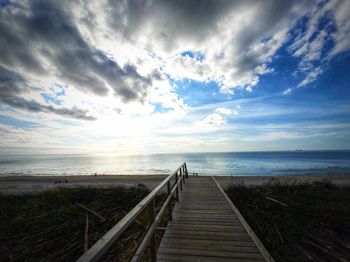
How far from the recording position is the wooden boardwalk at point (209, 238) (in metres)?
2.98

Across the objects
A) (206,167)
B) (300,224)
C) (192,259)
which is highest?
(206,167)

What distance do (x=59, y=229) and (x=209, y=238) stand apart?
5018 mm

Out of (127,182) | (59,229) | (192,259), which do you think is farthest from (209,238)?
(127,182)

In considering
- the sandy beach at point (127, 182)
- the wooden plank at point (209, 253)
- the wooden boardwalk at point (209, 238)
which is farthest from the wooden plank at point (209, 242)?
the sandy beach at point (127, 182)

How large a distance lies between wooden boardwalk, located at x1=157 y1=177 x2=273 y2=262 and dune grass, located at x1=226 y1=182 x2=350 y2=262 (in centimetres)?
100

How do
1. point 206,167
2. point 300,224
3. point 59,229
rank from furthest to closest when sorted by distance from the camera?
point 206,167 → point 59,229 → point 300,224

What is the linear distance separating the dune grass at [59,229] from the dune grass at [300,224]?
144 inches

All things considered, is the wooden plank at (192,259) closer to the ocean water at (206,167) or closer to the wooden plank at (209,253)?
the wooden plank at (209,253)

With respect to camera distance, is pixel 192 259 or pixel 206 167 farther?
pixel 206 167

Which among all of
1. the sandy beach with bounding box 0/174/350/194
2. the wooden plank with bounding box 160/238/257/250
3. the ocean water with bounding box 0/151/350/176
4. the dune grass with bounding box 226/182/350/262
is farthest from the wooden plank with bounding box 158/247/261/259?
the ocean water with bounding box 0/151/350/176

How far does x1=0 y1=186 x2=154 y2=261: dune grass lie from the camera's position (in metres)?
4.47

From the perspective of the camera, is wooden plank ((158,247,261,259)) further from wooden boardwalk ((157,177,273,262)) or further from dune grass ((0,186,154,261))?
dune grass ((0,186,154,261))

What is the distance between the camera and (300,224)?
554 centimetres

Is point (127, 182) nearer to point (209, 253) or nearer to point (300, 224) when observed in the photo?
point (300, 224)
